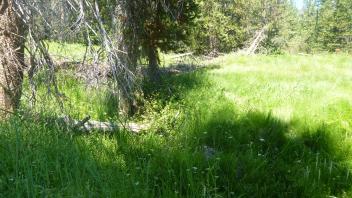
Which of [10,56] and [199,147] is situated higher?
[10,56]

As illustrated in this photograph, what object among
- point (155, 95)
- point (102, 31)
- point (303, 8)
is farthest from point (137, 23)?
point (303, 8)

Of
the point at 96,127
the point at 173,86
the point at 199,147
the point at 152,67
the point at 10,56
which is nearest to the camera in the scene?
the point at 10,56

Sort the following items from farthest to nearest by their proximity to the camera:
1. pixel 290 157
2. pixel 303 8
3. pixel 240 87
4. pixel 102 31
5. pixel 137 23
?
pixel 303 8
pixel 240 87
pixel 137 23
pixel 290 157
pixel 102 31

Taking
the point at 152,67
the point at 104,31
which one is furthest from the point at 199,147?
the point at 152,67

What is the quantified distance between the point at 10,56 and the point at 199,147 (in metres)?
2.82

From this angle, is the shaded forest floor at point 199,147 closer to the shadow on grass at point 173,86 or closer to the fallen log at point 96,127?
the shadow on grass at point 173,86

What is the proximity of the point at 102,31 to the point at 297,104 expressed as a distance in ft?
13.4

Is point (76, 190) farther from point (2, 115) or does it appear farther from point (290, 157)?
point (290, 157)

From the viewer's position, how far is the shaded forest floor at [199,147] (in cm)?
360

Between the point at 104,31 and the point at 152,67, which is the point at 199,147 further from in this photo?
the point at 152,67

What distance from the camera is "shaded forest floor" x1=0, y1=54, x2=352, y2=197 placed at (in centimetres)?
360

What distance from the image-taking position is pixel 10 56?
509cm

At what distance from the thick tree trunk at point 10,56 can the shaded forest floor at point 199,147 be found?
459 mm

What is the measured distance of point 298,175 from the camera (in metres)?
4.53
